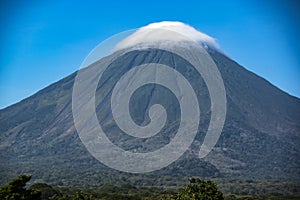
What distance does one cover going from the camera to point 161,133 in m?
142

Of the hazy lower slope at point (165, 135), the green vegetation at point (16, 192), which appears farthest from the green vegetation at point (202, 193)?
Result: the hazy lower slope at point (165, 135)

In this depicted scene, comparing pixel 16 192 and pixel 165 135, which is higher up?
pixel 165 135

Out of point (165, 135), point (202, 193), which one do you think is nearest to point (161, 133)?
point (165, 135)

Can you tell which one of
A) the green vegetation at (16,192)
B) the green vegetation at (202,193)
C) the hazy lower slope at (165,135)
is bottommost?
the green vegetation at (202,193)

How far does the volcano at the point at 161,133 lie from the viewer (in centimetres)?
11156

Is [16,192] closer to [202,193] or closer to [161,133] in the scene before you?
[202,193]

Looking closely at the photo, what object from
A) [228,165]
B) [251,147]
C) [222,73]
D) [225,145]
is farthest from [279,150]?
[222,73]

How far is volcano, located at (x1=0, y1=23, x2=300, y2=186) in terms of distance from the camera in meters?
112

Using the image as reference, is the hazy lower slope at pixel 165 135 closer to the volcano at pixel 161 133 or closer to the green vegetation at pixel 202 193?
the volcano at pixel 161 133

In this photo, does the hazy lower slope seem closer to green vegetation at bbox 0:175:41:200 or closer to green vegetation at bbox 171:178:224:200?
green vegetation at bbox 0:175:41:200

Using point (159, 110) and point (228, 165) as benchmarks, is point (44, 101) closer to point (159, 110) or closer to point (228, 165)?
point (159, 110)

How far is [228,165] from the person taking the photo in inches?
4776

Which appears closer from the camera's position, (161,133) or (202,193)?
(202,193)

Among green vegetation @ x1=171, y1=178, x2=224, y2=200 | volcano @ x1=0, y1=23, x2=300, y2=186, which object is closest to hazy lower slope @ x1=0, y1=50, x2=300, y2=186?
volcano @ x1=0, y1=23, x2=300, y2=186
